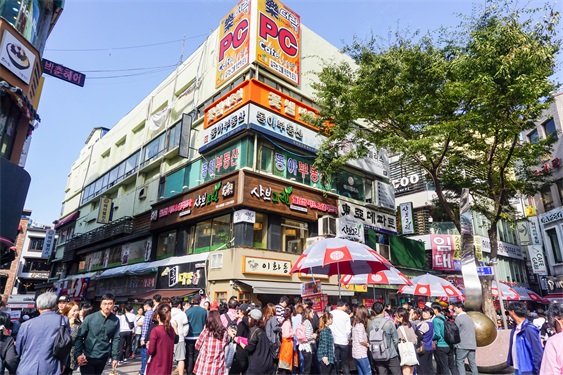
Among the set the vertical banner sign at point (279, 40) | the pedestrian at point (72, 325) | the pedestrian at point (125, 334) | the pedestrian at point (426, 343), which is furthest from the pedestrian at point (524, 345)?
the vertical banner sign at point (279, 40)

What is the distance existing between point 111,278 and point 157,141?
419 inches

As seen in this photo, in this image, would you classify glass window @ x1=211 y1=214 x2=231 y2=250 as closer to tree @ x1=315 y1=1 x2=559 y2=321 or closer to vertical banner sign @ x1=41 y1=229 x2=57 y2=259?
tree @ x1=315 y1=1 x2=559 y2=321

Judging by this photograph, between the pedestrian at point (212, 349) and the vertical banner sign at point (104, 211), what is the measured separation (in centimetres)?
2578

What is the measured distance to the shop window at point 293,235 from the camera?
17.2m

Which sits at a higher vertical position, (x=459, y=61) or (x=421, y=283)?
(x=459, y=61)

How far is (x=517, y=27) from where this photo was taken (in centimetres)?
1257

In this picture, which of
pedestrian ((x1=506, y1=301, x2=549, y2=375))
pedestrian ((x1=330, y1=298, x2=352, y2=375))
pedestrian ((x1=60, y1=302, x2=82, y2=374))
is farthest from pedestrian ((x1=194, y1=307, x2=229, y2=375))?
pedestrian ((x1=506, y1=301, x2=549, y2=375))

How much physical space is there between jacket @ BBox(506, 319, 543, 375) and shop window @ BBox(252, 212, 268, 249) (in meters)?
11.8

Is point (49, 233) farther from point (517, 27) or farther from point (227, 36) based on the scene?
point (517, 27)

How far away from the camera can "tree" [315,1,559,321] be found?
1225cm

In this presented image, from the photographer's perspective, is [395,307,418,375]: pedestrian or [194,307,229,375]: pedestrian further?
[395,307,418,375]: pedestrian

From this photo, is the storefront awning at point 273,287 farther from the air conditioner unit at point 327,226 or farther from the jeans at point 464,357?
the jeans at point 464,357

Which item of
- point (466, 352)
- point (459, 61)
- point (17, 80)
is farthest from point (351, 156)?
point (17, 80)

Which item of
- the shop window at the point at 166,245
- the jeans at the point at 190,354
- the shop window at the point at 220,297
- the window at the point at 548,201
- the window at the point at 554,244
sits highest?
the window at the point at 548,201
